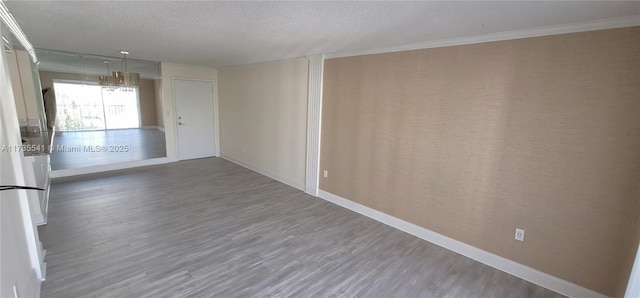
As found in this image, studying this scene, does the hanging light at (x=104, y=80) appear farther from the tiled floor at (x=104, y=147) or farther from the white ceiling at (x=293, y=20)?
the white ceiling at (x=293, y=20)

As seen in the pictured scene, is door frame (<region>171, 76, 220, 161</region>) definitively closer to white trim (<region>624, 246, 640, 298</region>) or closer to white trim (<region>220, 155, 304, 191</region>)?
white trim (<region>220, 155, 304, 191</region>)

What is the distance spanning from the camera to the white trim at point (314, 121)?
409 centimetres

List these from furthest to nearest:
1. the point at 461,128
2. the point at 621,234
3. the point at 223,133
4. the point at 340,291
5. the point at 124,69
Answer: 1. the point at 223,133
2. the point at 124,69
3. the point at 461,128
4. the point at 340,291
5. the point at 621,234

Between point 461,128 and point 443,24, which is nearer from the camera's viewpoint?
point 443,24

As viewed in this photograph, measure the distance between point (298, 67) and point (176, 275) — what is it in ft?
11.0

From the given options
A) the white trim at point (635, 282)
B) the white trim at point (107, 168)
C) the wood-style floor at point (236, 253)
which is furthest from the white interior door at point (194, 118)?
the white trim at point (635, 282)

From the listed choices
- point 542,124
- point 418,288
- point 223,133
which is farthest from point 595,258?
point 223,133

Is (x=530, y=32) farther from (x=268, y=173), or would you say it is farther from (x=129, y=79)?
(x=129, y=79)

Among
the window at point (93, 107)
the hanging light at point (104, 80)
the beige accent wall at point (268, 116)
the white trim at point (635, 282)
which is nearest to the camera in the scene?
the white trim at point (635, 282)

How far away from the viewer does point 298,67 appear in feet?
14.6

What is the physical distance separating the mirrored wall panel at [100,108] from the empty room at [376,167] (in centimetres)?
20

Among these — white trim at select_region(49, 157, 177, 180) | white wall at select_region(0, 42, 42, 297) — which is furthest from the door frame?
white wall at select_region(0, 42, 42, 297)

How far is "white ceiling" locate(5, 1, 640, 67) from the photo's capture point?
6.20 ft

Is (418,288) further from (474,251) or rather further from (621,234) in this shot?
(621,234)
